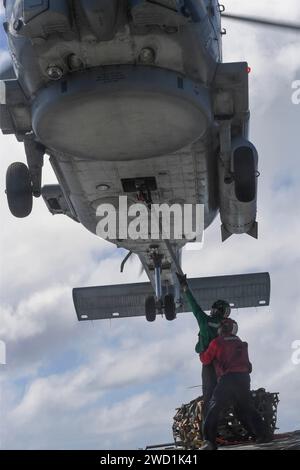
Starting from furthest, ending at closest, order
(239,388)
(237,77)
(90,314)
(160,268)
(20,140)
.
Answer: (90,314)
(160,268)
(20,140)
(237,77)
(239,388)

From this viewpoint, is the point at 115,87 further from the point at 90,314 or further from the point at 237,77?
the point at 90,314

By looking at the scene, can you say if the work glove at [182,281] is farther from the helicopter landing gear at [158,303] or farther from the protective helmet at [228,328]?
the helicopter landing gear at [158,303]

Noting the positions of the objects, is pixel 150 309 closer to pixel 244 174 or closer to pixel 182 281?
pixel 182 281

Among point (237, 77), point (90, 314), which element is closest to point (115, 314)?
point (90, 314)

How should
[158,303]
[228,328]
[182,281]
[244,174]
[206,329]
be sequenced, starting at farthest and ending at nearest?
1. [158,303]
2. [244,174]
3. [182,281]
4. [206,329]
5. [228,328]

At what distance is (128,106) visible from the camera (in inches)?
358

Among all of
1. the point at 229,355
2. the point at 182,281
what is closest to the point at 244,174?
the point at 182,281

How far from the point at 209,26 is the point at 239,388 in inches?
210

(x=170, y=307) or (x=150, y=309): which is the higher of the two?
(x=150, y=309)

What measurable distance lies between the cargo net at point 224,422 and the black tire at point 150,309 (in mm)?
8050

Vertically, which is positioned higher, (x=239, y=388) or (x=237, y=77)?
(x=237, y=77)

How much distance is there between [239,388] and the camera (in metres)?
7.11

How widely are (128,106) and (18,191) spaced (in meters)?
3.10

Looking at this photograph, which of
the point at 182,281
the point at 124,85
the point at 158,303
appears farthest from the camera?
the point at 158,303
